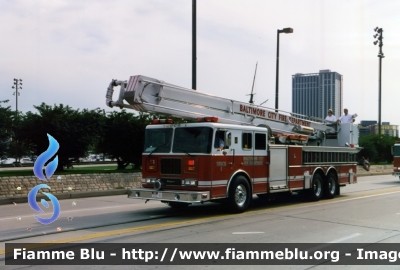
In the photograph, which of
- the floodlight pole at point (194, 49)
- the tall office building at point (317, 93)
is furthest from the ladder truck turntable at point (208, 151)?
the tall office building at point (317, 93)

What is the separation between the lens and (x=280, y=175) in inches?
557

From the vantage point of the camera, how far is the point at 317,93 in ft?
77.3

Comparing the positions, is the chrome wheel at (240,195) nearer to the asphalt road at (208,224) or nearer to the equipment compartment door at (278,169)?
the asphalt road at (208,224)

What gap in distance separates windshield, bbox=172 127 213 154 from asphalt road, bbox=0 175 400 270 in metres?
1.71

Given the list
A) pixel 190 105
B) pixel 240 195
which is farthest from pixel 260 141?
pixel 190 105

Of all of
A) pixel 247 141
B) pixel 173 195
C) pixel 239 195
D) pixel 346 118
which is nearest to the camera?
pixel 173 195

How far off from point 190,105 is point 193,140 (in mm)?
1213

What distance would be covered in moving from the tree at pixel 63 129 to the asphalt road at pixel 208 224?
734 cm

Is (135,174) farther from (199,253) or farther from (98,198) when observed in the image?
(199,253)

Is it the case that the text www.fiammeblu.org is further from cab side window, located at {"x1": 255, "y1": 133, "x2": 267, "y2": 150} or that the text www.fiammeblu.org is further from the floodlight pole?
the floodlight pole

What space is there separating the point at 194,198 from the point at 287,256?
12.9 ft

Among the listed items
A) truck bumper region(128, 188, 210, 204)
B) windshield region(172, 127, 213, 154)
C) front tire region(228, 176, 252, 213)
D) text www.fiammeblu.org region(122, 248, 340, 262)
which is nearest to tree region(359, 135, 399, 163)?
front tire region(228, 176, 252, 213)

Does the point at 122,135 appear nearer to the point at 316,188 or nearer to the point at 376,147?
the point at 316,188

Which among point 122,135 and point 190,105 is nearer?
point 190,105
